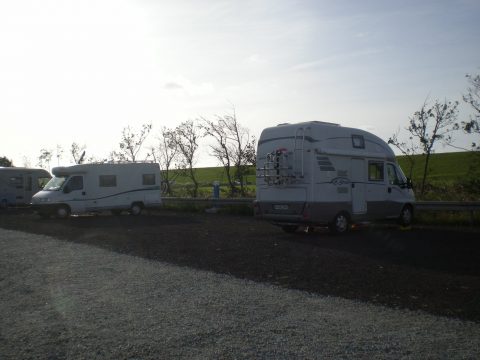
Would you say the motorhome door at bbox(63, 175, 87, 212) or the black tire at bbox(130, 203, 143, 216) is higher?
the motorhome door at bbox(63, 175, 87, 212)

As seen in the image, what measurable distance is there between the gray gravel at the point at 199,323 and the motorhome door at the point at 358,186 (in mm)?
7295

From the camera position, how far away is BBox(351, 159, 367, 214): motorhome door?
1480 centimetres

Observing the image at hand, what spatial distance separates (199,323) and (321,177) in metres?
8.65

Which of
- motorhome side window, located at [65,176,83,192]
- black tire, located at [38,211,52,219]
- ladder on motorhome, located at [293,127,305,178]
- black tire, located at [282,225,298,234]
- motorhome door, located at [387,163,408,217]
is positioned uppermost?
ladder on motorhome, located at [293,127,305,178]

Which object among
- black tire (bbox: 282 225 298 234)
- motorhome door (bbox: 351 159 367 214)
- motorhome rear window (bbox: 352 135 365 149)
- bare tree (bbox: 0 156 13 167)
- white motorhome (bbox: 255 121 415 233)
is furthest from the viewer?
bare tree (bbox: 0 156 13 167)

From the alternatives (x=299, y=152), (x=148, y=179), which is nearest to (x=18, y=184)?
(x=148, y=179)

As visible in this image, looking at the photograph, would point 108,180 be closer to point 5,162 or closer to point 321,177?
point 321,177

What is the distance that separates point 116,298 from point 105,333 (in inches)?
64.4

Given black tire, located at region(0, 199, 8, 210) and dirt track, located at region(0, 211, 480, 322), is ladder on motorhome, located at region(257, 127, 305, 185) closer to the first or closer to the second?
dirt track, located at region(0, 211, 480, 322)

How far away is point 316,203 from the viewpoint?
13.7 m

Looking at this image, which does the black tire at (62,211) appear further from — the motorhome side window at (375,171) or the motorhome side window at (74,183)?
the motorhome side window at (375,171)

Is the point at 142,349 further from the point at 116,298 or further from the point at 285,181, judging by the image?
the point at 285,181

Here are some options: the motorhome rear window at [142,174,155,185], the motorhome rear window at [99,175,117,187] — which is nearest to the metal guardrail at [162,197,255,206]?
the motorhome rear window at [142,174,155,185]

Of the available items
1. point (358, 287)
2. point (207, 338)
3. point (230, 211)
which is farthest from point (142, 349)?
point (230, 211)
